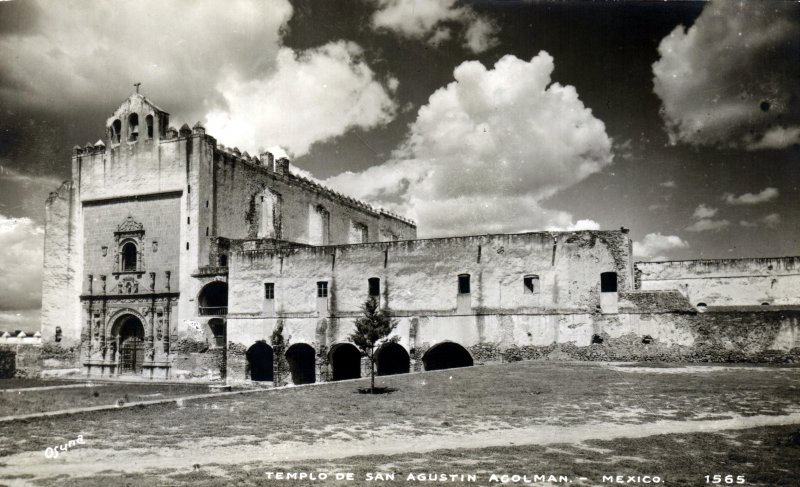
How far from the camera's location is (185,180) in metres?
30.2

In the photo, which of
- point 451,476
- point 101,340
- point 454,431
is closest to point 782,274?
point 454,431

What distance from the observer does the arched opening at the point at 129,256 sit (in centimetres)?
3194

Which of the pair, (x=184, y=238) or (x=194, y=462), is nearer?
(x=194, y=462)

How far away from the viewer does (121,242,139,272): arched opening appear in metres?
31.9

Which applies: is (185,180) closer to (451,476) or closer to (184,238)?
(184,238)

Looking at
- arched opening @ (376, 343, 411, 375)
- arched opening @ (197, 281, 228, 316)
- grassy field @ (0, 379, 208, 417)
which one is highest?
arched opening @ (197, 281, 228, 316)

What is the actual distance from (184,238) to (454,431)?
22.5m

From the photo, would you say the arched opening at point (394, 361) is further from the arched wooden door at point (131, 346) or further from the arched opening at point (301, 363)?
the arched wooden door at point (131, 346)

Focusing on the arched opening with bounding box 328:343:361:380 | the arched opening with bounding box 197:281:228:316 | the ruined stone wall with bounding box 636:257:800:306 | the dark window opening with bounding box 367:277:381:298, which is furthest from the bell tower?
the ruined stone wall with bounding box 636:257:800:306

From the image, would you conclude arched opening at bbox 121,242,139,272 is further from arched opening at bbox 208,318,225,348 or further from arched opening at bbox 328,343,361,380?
arched opening at bbox 328,343,361,380

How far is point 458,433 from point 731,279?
2889 centimetres

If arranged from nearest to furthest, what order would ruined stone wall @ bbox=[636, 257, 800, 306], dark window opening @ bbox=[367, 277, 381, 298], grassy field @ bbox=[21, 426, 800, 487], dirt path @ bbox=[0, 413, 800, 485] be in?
grassy field @ bbox=[21, 426, 800, 487], dirt path @ bbox=[0, 413, 800, 485], dark window opening @ bbox=[367, 277, 381, 298], ruined stone wall @ bbox=[636, 257, 800, 306]

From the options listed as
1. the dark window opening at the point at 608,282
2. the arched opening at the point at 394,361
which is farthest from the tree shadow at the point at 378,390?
the dark window opening at the point at 608,282

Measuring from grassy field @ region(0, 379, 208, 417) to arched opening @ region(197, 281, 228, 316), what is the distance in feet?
13.2
